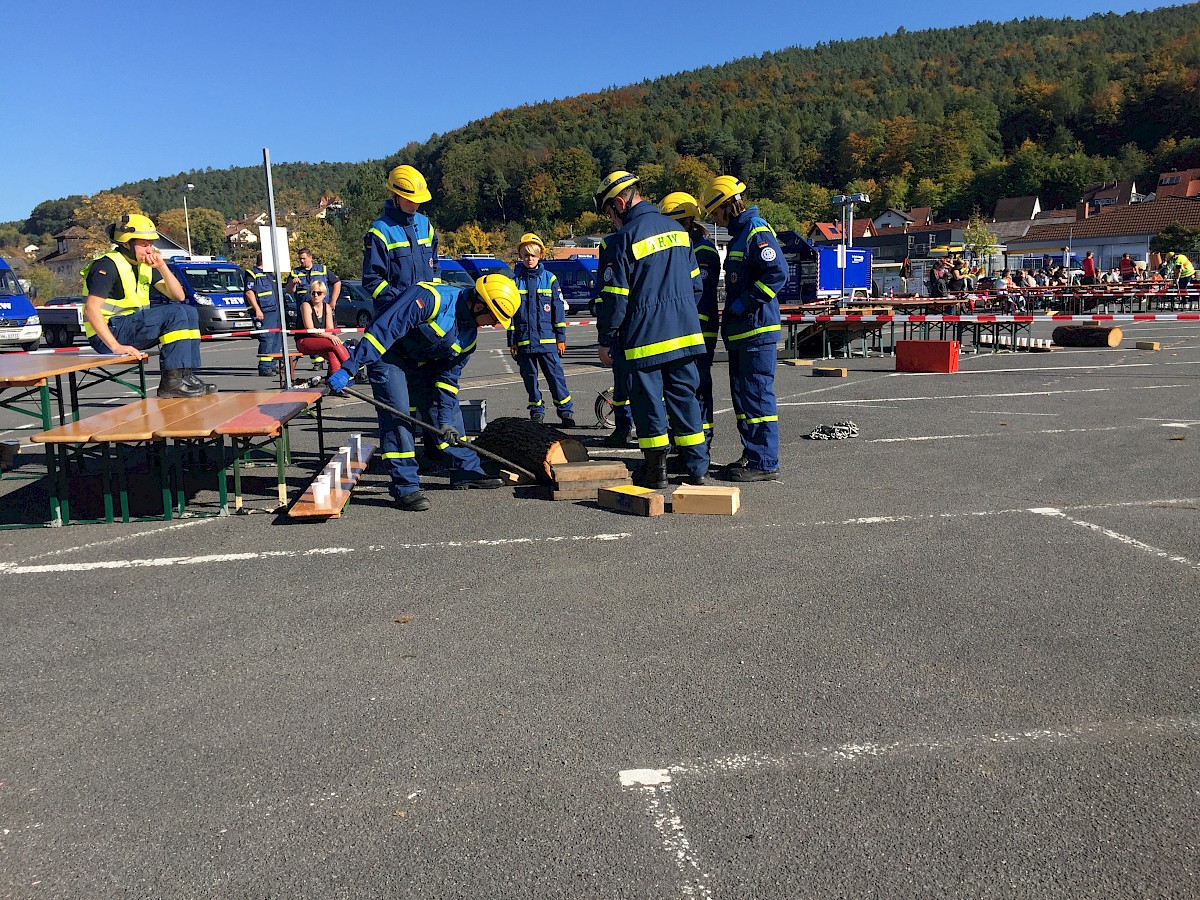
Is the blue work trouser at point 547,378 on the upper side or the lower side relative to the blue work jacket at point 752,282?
lower

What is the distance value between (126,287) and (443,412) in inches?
124

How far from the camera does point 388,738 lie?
326 centimetres

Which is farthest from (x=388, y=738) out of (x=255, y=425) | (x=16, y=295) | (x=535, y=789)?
(x=16, y=295)

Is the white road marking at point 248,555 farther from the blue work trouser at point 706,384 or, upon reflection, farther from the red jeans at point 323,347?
the blue work trouser at point 706,384

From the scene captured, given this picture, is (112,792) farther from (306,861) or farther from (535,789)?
(535,789)

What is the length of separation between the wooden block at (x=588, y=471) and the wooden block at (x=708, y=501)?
65 centimetres

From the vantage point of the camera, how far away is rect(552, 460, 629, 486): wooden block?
6719mm

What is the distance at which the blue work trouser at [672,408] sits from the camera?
6.61 meters

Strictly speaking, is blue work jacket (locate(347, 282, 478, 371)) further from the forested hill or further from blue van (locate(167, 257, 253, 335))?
the forested hill

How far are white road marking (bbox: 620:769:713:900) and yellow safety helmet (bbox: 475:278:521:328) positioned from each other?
4.04 metres

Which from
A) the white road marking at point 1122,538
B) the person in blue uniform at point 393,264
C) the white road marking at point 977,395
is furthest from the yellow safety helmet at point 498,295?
the white road marking at point 977,395

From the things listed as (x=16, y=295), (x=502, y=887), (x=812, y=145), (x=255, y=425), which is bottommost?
(x=502, y=887)

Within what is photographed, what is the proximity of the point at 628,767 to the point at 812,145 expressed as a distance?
180362 millimetres

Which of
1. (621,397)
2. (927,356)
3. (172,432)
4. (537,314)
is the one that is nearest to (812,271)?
(927,356)
